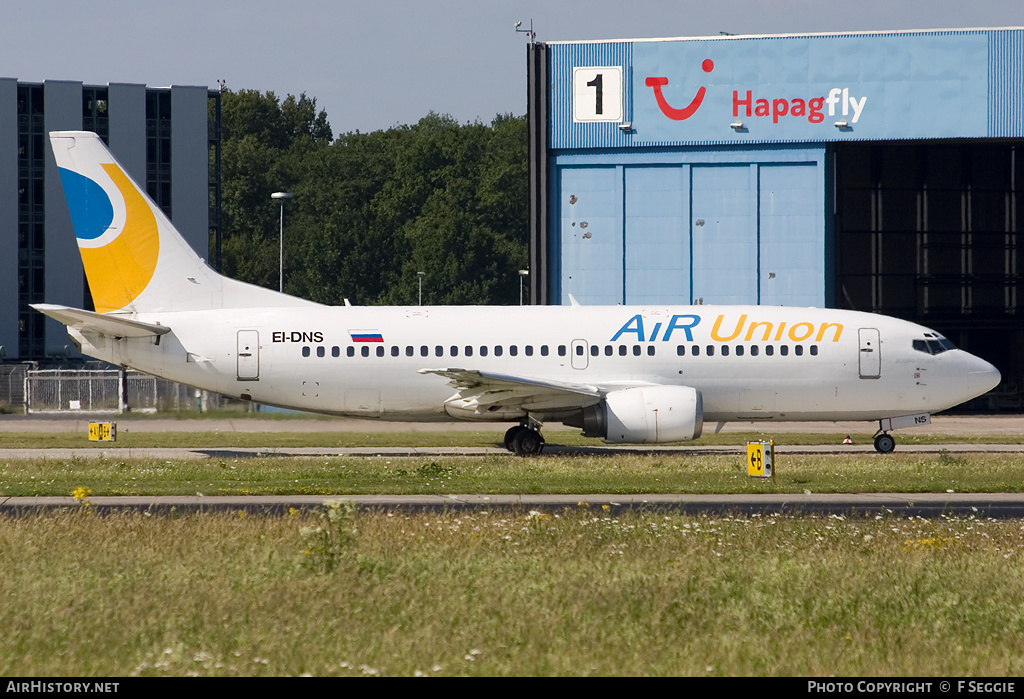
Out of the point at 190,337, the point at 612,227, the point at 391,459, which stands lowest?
the point at 391,459

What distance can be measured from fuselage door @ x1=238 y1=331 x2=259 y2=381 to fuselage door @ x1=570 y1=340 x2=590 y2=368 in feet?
27.7

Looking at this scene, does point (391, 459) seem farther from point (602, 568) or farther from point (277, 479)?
point (602, 568)

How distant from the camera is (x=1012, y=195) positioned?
61.7m

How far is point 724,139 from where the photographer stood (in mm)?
50406

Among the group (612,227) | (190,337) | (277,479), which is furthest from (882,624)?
(612,227)

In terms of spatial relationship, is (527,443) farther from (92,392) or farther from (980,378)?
(92,392)

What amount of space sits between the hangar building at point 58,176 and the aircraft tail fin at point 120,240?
3976 cm

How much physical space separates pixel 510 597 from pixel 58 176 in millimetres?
67576

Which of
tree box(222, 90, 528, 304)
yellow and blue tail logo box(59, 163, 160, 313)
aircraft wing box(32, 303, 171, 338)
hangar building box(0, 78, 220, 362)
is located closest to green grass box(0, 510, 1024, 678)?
aircraft wing box(32, 303, 171, 338)

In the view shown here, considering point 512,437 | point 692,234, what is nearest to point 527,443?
point 512,437

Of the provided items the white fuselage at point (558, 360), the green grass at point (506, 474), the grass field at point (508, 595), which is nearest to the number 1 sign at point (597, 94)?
the white fuselage at point (558, 360)

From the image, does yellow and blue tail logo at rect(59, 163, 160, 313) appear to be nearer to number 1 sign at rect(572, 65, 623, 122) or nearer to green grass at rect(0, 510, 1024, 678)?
green grass at rect(0, 510, 1024, 678)

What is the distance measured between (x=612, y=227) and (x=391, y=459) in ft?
75.7

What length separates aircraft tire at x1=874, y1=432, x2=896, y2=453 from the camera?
3275 cm
